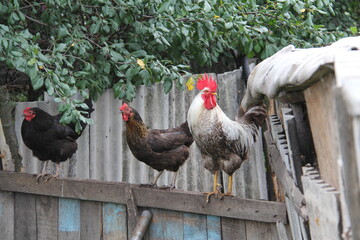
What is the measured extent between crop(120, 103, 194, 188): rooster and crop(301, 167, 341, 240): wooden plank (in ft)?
9.71

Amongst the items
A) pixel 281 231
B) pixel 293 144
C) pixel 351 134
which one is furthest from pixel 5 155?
pixel 351 134

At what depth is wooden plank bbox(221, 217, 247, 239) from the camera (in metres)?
4.08

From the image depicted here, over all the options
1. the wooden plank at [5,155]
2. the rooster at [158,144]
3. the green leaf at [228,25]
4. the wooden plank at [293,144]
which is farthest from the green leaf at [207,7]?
the wooden plank at [5,155]

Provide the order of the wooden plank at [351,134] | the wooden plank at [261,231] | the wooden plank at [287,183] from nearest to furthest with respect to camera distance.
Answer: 1. the wooden plank at [351,134]
2. the wooden plank at [287,183]
3. the wooden plank at [261,231]

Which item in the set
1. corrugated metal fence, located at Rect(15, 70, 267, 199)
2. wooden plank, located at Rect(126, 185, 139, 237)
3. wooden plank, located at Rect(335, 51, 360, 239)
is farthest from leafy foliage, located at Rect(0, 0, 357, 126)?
wooden plank, located at Rect(335, 51, 360, 239)

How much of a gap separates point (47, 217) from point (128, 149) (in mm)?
1269

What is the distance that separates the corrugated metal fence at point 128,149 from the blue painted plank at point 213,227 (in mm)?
1263

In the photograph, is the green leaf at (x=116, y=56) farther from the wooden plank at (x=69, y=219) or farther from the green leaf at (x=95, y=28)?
the wooden plank at (x=69, y=219)

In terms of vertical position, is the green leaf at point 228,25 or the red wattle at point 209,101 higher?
the green leaf at point 228,25

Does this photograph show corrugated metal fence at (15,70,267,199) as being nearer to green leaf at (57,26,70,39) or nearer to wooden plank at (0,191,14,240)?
wooden plank at (0,191,14,240)

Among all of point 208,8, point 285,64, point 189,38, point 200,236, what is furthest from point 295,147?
point 189,38

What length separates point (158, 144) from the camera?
552 centimetres

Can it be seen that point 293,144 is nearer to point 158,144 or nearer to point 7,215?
point 158,144

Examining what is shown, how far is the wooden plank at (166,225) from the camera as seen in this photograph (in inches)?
176
